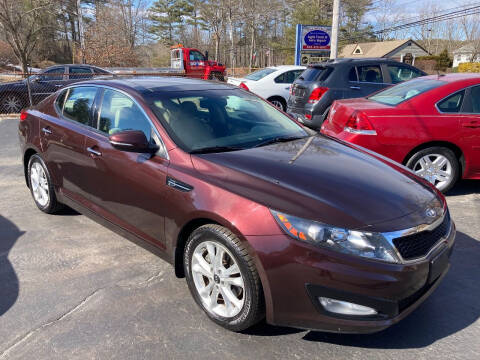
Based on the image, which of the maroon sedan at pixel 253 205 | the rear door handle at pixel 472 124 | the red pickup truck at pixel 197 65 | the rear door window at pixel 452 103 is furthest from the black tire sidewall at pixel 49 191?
the red pickup truck at pixel 197 65

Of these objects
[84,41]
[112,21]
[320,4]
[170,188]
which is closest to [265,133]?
[170,188]

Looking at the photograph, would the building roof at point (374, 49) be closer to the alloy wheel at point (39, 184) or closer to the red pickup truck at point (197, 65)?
the red pickup truck at point (197, 65)

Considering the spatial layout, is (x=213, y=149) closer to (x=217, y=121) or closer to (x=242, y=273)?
(x=217, y=121)

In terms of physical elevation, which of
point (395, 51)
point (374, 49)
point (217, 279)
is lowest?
point (217, 279)

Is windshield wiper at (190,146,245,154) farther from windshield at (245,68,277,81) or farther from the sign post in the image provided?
the sign post

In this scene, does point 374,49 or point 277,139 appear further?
point 374,49

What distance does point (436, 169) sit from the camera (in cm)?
515

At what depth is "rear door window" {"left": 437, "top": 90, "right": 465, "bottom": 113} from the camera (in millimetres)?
5078

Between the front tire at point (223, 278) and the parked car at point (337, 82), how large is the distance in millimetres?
5688

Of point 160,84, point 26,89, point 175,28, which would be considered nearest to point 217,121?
point 160,84

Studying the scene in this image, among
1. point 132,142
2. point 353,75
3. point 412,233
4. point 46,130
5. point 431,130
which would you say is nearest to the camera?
point 412,233

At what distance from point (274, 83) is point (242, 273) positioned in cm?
1029

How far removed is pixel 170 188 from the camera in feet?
9.27

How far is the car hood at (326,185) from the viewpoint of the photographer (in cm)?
230
